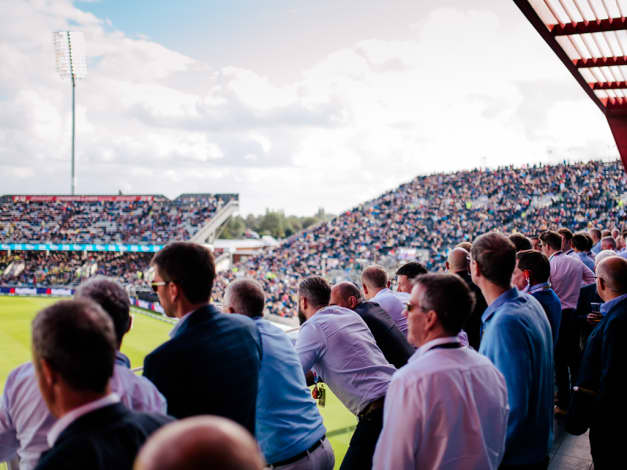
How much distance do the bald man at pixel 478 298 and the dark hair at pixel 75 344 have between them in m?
3.32

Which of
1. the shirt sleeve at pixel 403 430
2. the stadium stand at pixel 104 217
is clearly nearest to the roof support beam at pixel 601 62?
the shirt sleeve at pixel 403 430

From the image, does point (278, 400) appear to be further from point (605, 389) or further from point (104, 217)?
point (104, 217)

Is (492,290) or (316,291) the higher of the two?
(492,290)

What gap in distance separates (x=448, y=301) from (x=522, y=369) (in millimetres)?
679

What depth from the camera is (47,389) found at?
4.23 feet

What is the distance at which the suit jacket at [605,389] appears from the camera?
2758 millimetres

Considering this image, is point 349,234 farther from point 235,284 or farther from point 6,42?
point 6,42

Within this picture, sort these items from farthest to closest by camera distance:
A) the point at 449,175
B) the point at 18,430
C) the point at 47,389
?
the point at 449,175 → the point at 18,430 → the point at 47,389

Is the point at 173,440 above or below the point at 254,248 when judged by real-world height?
above

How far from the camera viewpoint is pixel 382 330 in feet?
11.0

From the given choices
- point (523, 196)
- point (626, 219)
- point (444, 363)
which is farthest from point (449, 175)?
point (444, 363)

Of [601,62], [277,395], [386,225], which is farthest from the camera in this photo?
[386,225]

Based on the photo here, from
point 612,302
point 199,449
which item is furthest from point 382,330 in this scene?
point 199,449

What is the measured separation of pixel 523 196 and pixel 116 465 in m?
29.4
